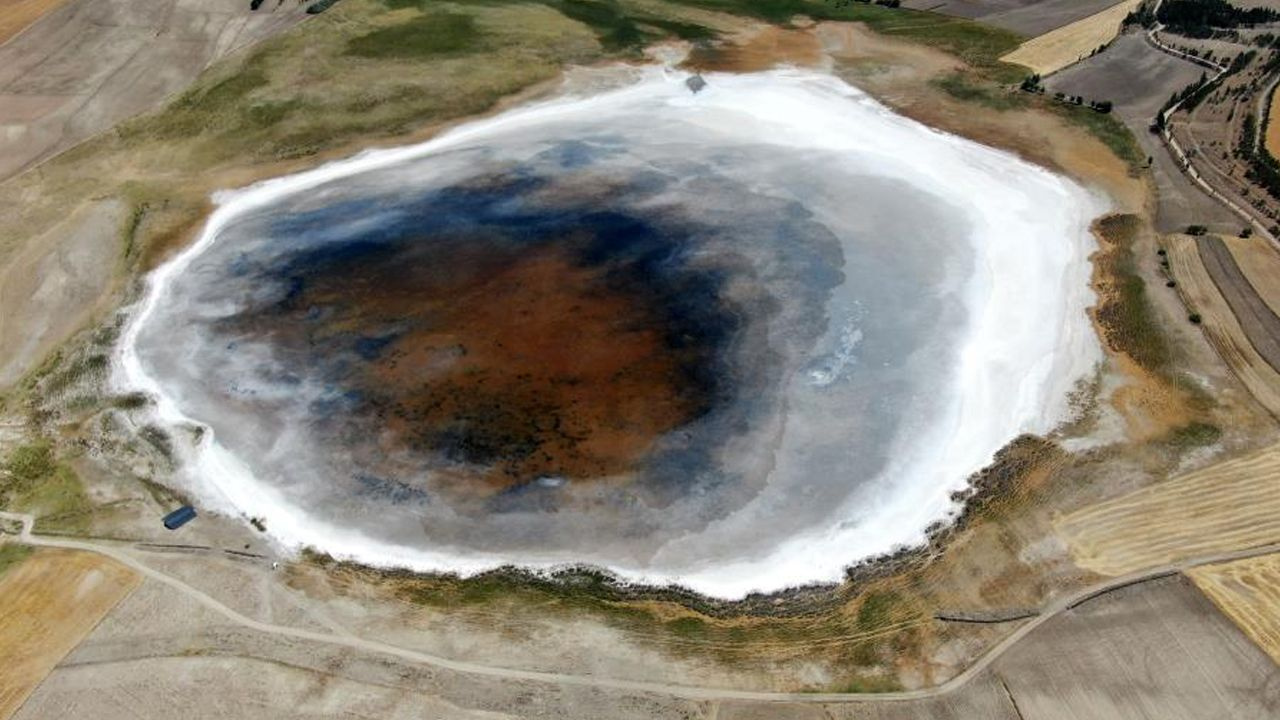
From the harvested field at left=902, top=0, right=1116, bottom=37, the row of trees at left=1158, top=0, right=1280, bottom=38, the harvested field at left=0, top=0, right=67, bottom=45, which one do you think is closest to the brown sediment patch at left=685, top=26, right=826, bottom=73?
the harvested field at left=902, top=0, right=1116, bottom=37

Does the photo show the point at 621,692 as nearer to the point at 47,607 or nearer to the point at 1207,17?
the point at 47,607

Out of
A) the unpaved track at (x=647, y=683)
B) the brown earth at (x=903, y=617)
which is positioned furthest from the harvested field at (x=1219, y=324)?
the unpaved track at (x=647, y=683)

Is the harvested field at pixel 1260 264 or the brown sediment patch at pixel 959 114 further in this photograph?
the brown sediment patch at pixel 959 114

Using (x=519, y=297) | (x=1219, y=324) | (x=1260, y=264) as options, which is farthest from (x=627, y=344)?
(x=1260, y=264)

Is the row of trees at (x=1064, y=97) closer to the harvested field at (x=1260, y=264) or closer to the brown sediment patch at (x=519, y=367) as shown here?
the harvested field at (x=1260, y=264)

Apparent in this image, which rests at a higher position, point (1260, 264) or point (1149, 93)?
point (1149, 93)

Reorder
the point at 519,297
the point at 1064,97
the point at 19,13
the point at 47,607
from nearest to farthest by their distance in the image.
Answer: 1. the point at 47,607
2. the point at 519,297
3. the point at 1064,97
4. the point at 19,13
